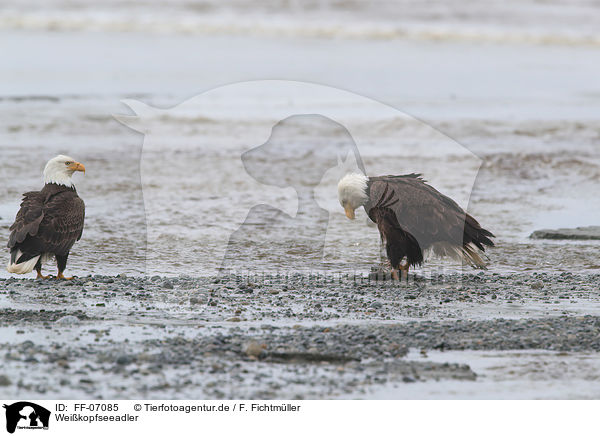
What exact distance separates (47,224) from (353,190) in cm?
264

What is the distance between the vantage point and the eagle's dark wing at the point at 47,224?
7.68m

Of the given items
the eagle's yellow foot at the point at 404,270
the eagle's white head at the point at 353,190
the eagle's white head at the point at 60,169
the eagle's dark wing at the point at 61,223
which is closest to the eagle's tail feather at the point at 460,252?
the eagle's yellow foot at the point at 404,270

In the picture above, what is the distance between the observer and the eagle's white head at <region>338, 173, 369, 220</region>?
8109 mm

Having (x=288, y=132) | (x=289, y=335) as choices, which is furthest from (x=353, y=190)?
(x=288, y=132)

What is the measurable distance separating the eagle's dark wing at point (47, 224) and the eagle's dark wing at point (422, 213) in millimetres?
2622

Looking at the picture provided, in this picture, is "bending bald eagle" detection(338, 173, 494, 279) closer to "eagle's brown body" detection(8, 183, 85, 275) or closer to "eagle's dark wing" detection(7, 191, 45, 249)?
"eagle's brown body" detection(8, 183, 85, 275)

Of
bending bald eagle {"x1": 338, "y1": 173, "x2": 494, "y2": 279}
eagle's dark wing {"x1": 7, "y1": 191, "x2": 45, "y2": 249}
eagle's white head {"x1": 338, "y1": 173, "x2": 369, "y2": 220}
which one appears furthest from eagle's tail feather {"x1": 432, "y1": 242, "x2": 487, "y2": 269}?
eagle's dark wing {"x1": 7, "y1": 191, "x2": 45, "y2": 249}

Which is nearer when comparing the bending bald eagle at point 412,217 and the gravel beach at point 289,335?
the gravel beach at point 289,335

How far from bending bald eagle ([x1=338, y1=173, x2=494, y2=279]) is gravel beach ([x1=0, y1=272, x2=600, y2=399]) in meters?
0.30

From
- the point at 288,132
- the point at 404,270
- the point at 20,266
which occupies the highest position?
the point at 288,132

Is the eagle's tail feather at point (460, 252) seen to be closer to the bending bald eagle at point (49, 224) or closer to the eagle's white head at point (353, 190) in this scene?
the eagle's white head at point (353, 190)

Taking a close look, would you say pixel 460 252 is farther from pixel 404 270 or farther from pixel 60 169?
pixel 60 169

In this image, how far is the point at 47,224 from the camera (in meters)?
7.82
